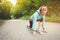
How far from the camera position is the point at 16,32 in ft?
5.44

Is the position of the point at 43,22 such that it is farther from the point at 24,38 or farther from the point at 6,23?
the point at 6,23

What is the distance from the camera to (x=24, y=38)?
5.40ft

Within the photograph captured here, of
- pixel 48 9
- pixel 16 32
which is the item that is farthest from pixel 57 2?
pixel 16 32

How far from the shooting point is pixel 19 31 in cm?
166

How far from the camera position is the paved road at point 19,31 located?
5.41 ft

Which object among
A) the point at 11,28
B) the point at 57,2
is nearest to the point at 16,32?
the point at 11,28

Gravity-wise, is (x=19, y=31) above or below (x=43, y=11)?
below

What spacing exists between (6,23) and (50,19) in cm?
40

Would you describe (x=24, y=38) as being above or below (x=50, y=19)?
below

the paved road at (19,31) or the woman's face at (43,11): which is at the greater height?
the woman's face at (43,11)

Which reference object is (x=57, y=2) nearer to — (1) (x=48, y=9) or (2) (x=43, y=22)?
(1) (x=48, y=9)

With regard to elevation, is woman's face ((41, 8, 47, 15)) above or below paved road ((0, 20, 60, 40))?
above

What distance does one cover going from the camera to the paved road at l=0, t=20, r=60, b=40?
1648mm

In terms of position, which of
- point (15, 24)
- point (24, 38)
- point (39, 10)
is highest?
point (39, 10)
